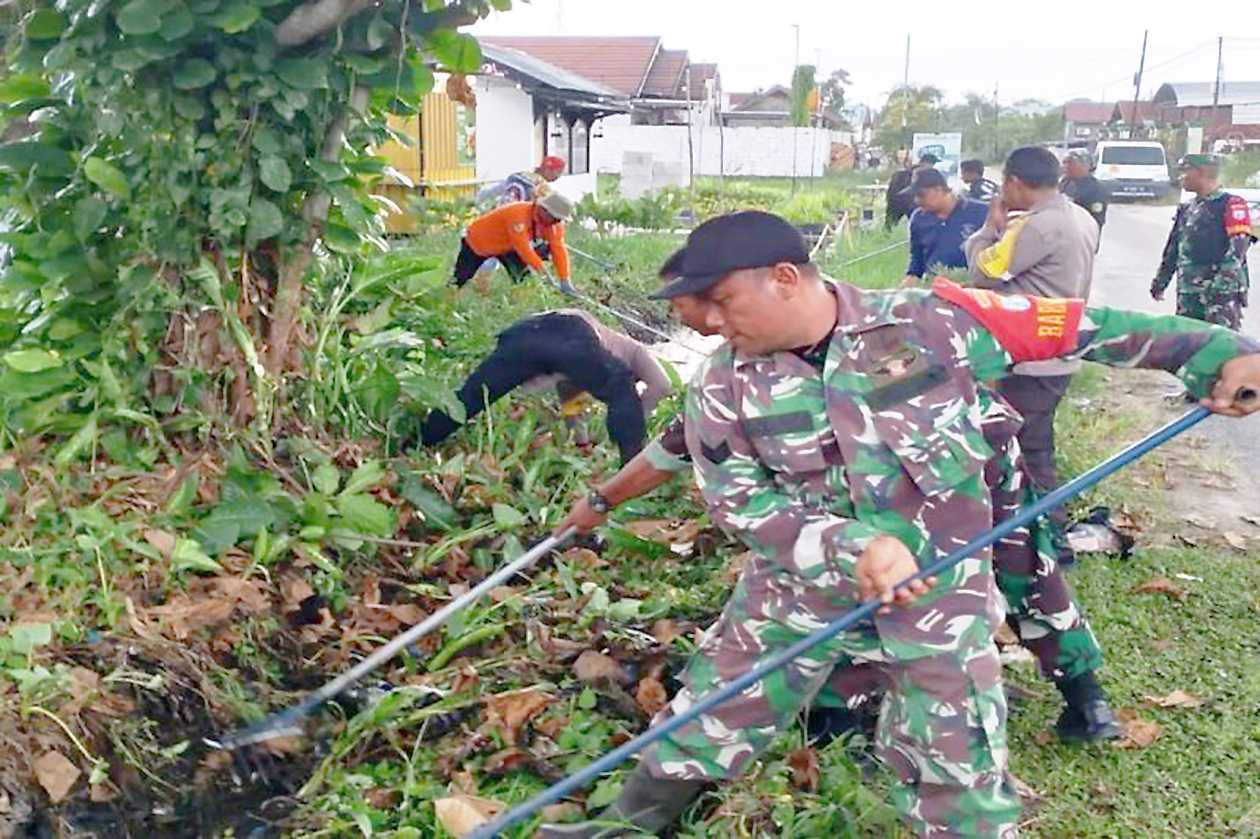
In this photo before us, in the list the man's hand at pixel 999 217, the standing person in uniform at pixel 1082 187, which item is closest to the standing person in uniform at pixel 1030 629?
the man's hand at pixel 999 217

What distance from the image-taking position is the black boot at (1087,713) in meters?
3.55

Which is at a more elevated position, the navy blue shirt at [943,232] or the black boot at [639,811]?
the navy blue shirt at [943,232]

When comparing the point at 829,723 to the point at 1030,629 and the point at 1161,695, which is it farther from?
the point at 1161,695

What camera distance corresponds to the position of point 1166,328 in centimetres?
266

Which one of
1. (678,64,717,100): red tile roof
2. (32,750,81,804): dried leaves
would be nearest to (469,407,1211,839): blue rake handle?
(32,750,81,804): dried leaves

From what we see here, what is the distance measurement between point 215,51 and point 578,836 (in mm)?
2879

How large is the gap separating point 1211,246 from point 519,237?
14.5ft

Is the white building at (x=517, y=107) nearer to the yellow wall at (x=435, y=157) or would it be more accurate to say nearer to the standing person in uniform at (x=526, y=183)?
the yellow wall at (x=435, y=157)

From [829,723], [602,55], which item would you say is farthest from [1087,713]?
[602,55]

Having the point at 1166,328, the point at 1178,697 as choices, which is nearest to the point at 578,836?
the point at 1166,328

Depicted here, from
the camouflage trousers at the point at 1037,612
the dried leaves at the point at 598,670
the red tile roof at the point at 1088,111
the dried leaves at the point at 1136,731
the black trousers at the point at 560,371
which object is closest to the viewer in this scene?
the camouflage trousers at the point at 1037,612

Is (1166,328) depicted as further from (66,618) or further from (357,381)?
(357,381)

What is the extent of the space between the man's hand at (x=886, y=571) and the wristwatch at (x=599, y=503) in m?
0.97

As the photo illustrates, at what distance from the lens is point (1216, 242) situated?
816cm
